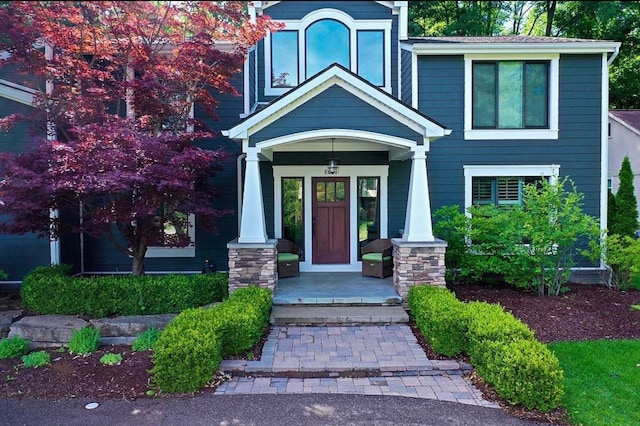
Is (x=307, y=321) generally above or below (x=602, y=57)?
below

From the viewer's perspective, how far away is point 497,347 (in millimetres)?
4180

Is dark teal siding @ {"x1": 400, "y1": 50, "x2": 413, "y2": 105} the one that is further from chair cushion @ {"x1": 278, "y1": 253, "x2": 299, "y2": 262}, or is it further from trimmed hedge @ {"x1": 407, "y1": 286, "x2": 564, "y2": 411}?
trimmed hedge @ {"x1": 407, "y1": 286, "x2": 564, "y2": 411}

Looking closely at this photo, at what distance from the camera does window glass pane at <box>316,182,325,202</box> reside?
30.1 ft

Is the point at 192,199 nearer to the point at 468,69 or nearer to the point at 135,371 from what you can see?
Result: the point at 135,371

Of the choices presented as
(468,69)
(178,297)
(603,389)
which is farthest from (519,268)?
(178,297)

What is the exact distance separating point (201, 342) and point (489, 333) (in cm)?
317

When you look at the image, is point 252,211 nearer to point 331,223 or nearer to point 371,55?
point 331,223

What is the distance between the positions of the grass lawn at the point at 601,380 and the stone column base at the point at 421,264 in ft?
6.36

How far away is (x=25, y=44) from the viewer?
6332 mm

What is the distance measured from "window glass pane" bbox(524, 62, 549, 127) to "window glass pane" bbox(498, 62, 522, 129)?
18 centimetres

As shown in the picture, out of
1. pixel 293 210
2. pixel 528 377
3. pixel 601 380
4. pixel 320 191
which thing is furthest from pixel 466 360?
pixel 293 210

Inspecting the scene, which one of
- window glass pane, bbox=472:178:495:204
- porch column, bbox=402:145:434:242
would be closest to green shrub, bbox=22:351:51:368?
porch column, bbox=402:145:434:242

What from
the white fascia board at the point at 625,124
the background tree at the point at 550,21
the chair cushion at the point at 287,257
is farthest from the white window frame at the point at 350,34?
the white fascia board at the point at 625,124

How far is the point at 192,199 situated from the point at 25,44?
11.5ft
